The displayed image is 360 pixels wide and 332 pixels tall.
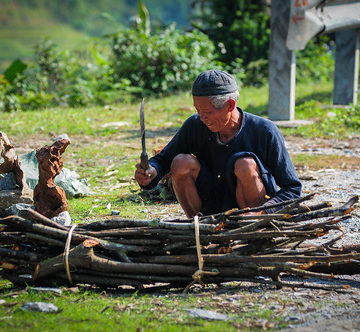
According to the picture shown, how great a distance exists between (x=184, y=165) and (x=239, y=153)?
0.41 metres

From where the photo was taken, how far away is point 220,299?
3156 mm

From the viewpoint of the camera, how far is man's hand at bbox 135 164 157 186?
3699 millimetres

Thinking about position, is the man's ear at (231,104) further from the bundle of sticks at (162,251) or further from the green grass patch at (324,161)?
the green grass patch at (324,161)

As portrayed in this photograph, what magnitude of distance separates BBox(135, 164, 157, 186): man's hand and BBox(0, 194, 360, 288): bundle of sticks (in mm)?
485

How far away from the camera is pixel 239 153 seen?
12.5ft

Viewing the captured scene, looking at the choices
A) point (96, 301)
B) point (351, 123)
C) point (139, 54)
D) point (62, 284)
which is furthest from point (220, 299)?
point (139, 54)

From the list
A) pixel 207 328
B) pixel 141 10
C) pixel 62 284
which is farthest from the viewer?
pixel 141 10

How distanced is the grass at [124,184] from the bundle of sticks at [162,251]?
0.12m

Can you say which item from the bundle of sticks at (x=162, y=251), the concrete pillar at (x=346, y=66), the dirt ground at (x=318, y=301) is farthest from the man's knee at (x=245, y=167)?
the concrete pillar at (x=346, y=66)

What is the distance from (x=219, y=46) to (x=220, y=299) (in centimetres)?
1132

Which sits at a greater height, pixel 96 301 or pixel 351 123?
pixel 351 123

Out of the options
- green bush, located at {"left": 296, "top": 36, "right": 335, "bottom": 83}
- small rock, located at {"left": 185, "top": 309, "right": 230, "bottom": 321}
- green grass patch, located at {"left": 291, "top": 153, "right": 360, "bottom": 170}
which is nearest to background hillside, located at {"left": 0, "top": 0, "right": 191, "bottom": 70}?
green bush, located at {"left": 296, "top": 36, "right": 335, "bottom": 83}

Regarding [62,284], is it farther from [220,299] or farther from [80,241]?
[220,299]

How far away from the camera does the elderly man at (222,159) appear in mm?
3705
